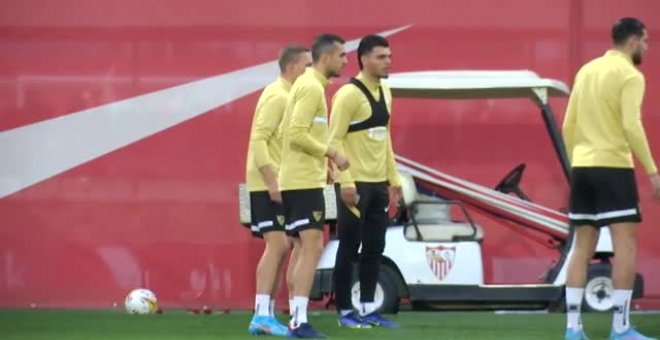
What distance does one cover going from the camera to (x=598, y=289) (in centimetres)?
1324

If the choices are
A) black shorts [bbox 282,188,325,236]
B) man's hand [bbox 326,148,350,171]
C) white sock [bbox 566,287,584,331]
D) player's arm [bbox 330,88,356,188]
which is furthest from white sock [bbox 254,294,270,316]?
white sock [bbox 566,287,584,331]

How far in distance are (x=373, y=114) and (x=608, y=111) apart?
74.8 inches

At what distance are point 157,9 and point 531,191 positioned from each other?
3261mm

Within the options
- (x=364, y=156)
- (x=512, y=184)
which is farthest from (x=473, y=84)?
(x=364, y=156)

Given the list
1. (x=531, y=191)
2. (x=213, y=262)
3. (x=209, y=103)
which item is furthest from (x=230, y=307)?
(x=531, y=191)

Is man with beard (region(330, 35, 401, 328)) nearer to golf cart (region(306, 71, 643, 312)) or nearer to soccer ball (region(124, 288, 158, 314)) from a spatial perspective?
golf cart (region(306, 71, 643, 312))

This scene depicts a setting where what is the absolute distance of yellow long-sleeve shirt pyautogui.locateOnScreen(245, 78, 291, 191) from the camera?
10852 millimetres

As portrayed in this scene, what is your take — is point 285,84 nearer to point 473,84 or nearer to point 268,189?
point 268,189

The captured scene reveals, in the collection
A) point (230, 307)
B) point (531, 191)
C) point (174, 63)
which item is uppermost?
point (174, 63)

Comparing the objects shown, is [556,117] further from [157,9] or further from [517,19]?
[157,9]

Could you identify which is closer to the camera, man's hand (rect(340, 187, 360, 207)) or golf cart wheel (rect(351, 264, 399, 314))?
man's hand (rect(340, 187, 360, 207))

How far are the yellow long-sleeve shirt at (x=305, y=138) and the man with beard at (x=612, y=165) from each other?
1544 mm

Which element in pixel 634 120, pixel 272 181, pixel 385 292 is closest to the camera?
pixel 634 120

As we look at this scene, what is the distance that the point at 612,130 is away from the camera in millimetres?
10133
